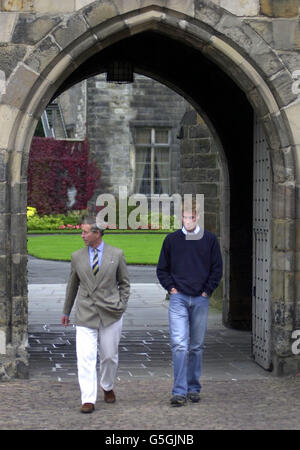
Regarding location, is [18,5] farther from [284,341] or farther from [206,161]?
[206,161]

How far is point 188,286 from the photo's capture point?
24.2ft

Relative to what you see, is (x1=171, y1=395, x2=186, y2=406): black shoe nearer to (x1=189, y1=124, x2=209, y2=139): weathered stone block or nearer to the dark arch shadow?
the dark arch shadow

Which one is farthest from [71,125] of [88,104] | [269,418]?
[269,418]

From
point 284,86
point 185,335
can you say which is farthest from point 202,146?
point 185,335

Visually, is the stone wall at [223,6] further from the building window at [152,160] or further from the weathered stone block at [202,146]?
the building window at [152,160]

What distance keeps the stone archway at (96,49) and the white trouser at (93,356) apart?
1341 mm

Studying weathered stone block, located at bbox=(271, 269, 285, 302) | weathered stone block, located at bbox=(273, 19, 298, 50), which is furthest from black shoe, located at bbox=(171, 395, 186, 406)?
weathered stone block, located at bbox=(273, 19, 298, 50)

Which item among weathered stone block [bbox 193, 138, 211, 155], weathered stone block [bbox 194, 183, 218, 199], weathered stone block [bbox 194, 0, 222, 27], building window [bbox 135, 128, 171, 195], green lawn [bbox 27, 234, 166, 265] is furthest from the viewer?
building window [bbox 135, 128, 171, 195]

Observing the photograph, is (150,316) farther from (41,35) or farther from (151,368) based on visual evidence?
(41,35)

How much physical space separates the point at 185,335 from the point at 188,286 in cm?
39

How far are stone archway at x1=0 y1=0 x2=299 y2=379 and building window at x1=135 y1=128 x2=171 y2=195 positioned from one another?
25.6 meters

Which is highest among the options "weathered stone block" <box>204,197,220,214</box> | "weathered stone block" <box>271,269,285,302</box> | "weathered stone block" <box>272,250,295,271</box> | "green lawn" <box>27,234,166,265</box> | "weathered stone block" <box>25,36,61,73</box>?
"weathered stone block" <box>25,36,61,73</box>

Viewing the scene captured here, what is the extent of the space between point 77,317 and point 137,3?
10.3 feet

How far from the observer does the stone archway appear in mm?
8391
